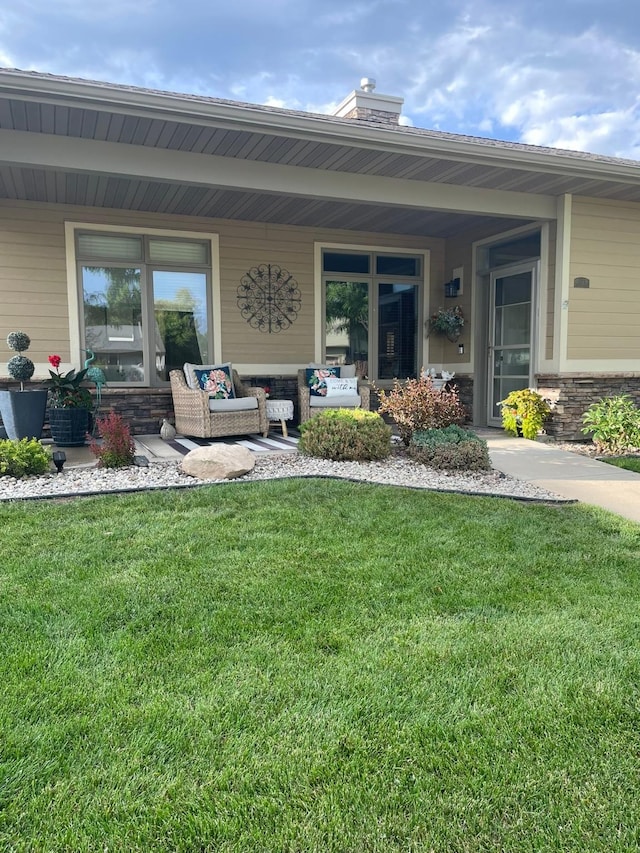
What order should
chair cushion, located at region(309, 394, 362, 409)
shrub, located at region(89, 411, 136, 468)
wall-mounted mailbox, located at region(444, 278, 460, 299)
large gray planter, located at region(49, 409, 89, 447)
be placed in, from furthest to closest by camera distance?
wall-mounted mailbox, located at region(444, 278, 460, 299) → chair cushion, located at region(309, 394, 362, 409) → large gray planter, located at region(49, 409, 89, 447) → shrub, located at region(89, 411, 136, 468)

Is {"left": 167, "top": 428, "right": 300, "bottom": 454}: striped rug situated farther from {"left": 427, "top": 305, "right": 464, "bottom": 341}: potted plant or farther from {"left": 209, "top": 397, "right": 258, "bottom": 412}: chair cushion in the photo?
{"left": 427, "top": 305, "right": 464, "bottom": 341}: potted plant

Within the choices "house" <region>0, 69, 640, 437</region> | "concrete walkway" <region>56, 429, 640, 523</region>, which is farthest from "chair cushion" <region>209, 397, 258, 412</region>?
"house" <region>0, 69, 640, 437</region>

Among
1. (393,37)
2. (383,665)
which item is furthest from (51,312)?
(393,37)

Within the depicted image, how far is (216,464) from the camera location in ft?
14.4

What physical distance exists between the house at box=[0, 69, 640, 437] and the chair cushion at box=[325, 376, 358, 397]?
1.02m

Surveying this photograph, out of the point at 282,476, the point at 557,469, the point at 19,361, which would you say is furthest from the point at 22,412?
the point at 557,469

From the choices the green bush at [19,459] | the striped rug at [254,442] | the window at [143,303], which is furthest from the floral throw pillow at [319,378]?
the green bush at [19,459]

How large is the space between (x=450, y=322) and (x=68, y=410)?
501 cm

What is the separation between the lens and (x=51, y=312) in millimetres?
6941

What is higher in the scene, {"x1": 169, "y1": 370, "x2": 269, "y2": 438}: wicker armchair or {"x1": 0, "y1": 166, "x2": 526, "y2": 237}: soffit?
{"x1": 0, "y1": 166, "x2": 526, "y2": 237}: soffit

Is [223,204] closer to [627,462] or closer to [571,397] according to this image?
[571,397]

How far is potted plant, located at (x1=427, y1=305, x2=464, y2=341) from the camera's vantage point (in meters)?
8.30

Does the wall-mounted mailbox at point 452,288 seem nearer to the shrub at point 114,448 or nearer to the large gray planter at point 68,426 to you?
the large gray planter at point 68,426

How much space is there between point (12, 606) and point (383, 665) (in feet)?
4.59
